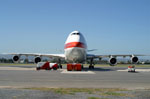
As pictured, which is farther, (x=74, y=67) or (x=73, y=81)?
(x=74, y=67)

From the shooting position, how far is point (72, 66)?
1148 inches

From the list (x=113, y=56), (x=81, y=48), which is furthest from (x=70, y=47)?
(x=113, y=56)

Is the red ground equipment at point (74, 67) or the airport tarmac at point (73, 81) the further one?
the red ground equipment at point (74, 67)

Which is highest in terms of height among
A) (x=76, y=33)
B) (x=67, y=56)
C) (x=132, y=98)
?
(x=76, y=33)

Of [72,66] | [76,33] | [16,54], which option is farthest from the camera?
[16,54]

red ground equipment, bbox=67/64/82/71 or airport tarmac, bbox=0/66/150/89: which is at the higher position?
red ground equipment, bbox=67/64/82/71

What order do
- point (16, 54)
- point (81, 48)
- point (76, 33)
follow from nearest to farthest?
point (81, 48) → point (76, 33) → point (16, 54)

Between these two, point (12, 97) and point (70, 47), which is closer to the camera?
point (12, 97)

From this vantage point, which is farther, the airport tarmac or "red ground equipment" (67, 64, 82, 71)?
"red ground equipment" (67, 64, 82, 71)

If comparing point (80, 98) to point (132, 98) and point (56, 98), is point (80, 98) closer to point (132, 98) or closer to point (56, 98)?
point (56, 98)

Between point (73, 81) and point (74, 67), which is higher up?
point (74, 67)

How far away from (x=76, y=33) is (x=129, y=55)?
1202cm

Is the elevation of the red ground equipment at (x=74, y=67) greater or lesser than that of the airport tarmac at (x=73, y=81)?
greater

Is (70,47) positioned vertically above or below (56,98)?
above
